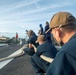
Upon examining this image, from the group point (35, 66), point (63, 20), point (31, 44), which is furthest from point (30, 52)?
point (63, 20)

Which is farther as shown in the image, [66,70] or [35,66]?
[35,66]

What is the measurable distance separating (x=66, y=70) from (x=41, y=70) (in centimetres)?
420

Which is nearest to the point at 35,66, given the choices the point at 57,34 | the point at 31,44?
the point at 57,34

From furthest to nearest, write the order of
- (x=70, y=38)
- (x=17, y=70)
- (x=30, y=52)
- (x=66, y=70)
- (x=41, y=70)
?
(x=17, y=70) → (x=30, y=52) → (x=41, y=70) → (x=70, y=38) → (x=66, y=70)

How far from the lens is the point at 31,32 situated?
12.1 m

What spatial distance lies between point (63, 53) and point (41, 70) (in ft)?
13.7

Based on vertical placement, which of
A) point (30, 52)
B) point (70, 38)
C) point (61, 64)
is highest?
point (70, 38)

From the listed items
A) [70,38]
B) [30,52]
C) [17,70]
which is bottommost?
[17,70]

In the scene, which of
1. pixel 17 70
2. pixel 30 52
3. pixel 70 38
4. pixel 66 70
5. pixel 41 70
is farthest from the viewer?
pixel 17 70

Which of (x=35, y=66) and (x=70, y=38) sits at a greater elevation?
(x=70, y=38)

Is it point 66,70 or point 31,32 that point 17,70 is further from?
point 66,70

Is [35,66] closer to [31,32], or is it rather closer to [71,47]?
[71,47]

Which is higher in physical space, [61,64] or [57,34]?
[57,34]

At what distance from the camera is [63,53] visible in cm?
247
